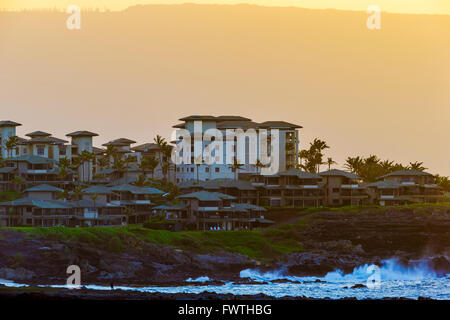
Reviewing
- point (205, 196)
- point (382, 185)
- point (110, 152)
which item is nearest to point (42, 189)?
point (205, 196)

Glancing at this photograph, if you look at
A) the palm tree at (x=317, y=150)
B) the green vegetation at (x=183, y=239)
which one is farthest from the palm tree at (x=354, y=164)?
the green vegetation at (x=183, y=239)

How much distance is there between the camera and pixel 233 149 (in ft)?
459

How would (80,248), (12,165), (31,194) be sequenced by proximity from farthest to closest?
(12,165) → (31,194) → (80,248)

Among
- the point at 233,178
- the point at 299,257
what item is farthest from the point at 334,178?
the point at 299,257

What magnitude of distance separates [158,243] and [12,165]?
1310 inches

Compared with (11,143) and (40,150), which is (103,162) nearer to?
(40,150)

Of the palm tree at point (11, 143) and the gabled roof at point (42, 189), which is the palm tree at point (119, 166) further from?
the gabled roof at point (42, 189)

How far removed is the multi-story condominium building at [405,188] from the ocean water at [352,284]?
22.2 metres

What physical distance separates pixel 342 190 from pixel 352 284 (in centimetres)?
3272

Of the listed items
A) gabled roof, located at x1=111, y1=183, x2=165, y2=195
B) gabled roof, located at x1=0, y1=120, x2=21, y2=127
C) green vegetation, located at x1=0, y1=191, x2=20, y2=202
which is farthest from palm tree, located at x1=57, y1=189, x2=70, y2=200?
gabled roof, located at x1=0, y1=120, x2=21, y2=127
